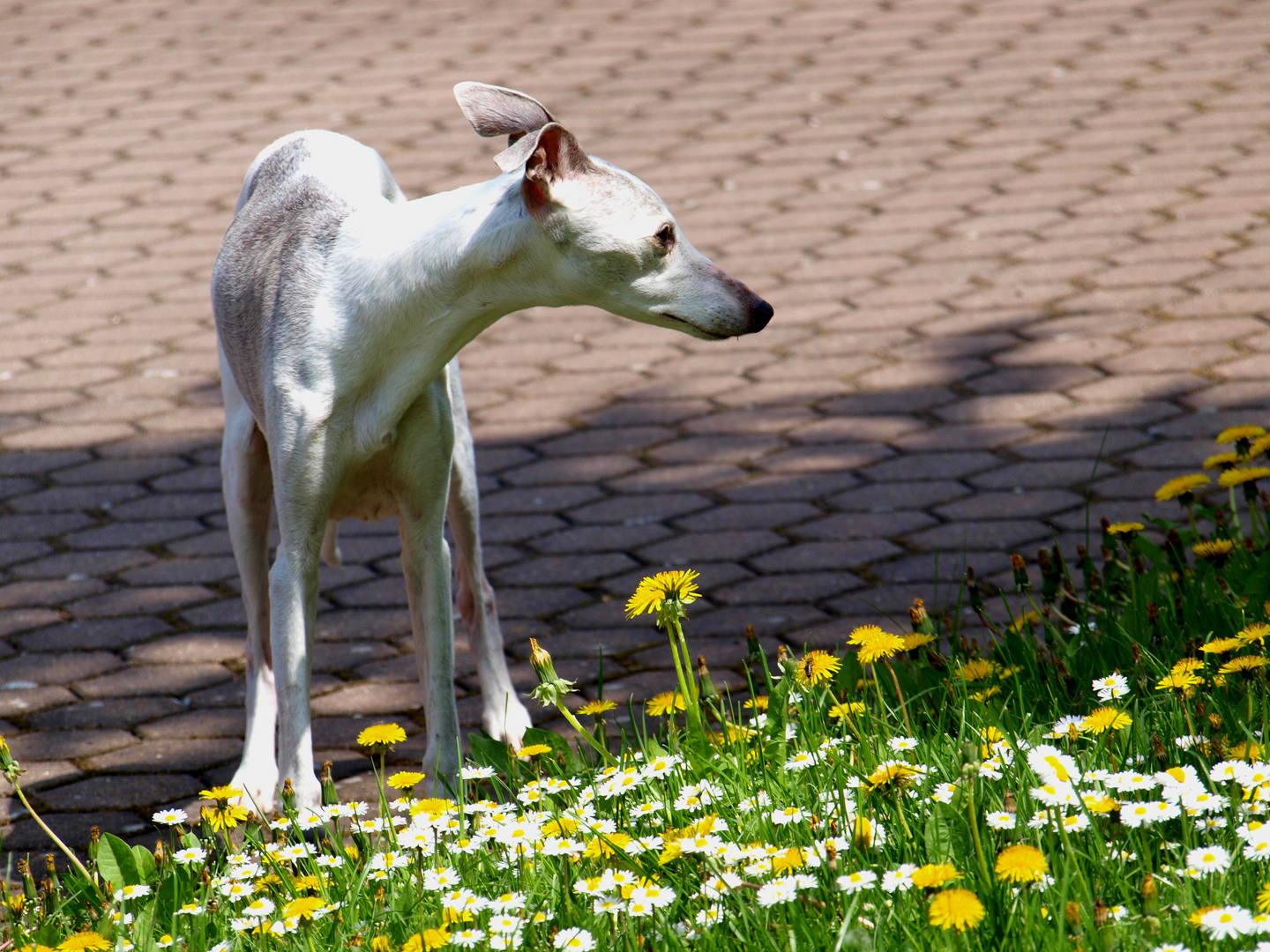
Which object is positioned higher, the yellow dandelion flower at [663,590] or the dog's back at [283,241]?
the dog's back at [283,241]

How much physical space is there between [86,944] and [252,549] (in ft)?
4.75

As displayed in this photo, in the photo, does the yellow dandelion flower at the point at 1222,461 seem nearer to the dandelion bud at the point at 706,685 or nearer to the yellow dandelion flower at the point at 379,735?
the dandelion bud at the point at 706,685

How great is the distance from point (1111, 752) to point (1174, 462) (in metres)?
2.68

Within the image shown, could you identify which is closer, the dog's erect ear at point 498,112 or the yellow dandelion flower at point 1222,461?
the dog's erect ear at point 498,112

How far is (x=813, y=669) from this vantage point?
2854 millimetres

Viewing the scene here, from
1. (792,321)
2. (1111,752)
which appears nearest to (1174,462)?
(792,321)

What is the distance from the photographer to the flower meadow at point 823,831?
218cm

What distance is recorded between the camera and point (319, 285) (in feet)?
10.3

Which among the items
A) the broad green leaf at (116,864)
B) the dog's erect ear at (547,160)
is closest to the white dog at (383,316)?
the dog's erect ear at (547,160)

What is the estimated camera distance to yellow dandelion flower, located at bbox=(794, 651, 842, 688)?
2814 mm

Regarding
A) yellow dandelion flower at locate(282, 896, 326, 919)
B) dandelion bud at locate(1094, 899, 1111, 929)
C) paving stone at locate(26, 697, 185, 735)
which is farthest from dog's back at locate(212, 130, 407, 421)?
dandelion bud at locate(1094, 899, 1111, 929)

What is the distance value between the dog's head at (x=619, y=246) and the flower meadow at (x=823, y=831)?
520 mm

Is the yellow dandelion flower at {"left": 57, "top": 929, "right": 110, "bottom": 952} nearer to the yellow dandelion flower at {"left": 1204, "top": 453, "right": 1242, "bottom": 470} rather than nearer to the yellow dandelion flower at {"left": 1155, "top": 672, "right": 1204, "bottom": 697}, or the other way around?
the yellow dandelion flower at {"left": 1155, "top": 672, "right": 1204, "bottom": 697}

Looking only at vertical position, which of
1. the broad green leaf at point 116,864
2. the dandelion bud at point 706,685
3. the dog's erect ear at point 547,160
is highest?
the dog's erect ear at point 547,160
